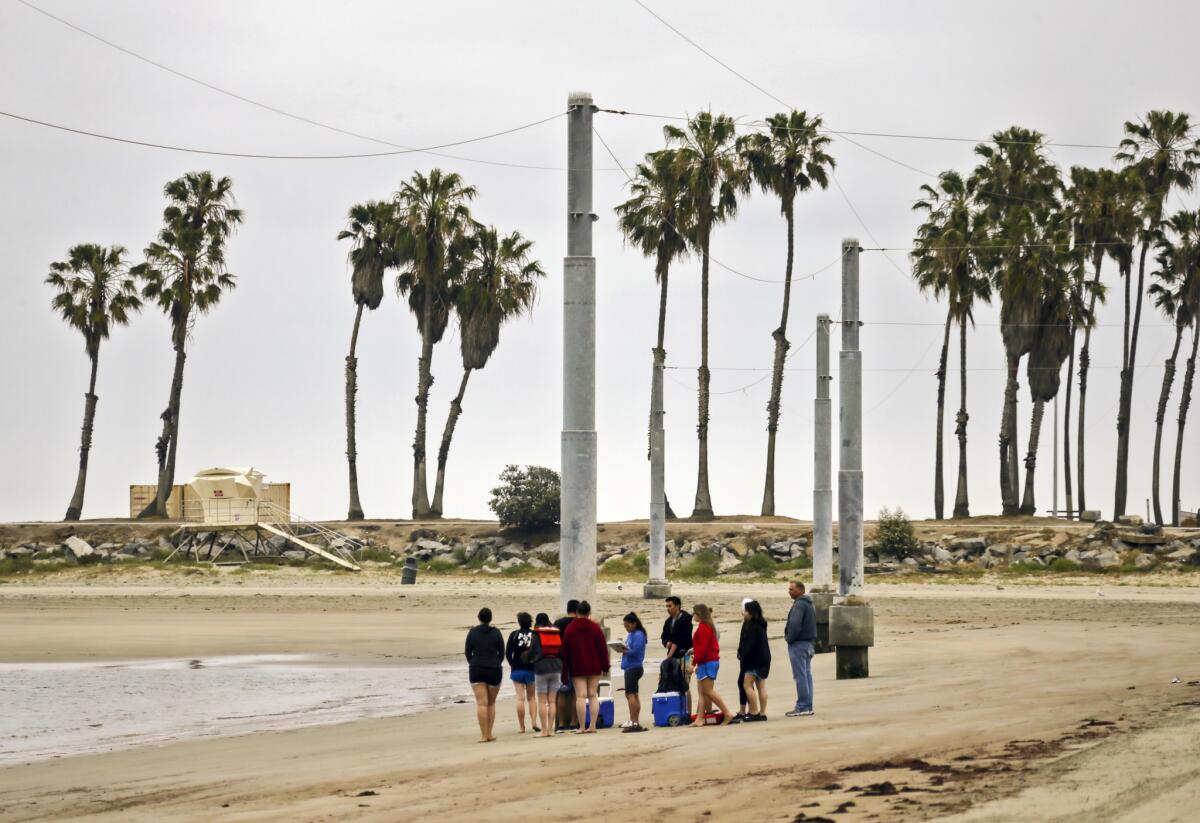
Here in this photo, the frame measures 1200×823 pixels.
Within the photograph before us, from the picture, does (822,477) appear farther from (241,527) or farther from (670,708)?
(241,527)

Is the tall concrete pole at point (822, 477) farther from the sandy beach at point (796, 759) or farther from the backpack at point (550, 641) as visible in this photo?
the backpack at point (550, 641)

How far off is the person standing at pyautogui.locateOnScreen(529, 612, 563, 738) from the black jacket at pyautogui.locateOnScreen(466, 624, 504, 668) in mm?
427

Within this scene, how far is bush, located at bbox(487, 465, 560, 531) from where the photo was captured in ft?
226

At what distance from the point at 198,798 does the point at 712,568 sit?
151ft

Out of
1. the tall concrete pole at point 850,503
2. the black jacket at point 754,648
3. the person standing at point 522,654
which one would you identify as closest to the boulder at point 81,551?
the tall concrete pole at point 850,503

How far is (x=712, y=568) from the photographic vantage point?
60.2 metres

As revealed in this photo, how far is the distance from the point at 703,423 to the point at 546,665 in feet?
167

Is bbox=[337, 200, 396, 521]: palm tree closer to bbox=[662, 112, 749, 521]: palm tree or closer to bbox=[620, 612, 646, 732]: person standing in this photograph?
bbox=[662, 112, 749, 521]: palm tree

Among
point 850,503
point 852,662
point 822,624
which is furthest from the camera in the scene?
point 822,624

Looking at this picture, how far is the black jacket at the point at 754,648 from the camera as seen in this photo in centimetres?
1906

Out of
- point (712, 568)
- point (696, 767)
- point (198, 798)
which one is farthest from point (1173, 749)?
point (712, 568)

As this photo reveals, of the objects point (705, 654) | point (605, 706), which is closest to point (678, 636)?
point (705, 654)

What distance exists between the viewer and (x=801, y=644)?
1953 cm

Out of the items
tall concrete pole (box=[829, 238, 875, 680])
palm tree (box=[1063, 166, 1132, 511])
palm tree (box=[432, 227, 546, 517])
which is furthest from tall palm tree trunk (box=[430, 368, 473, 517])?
tall concrete pole (box=[829, 238, 875, 680])
